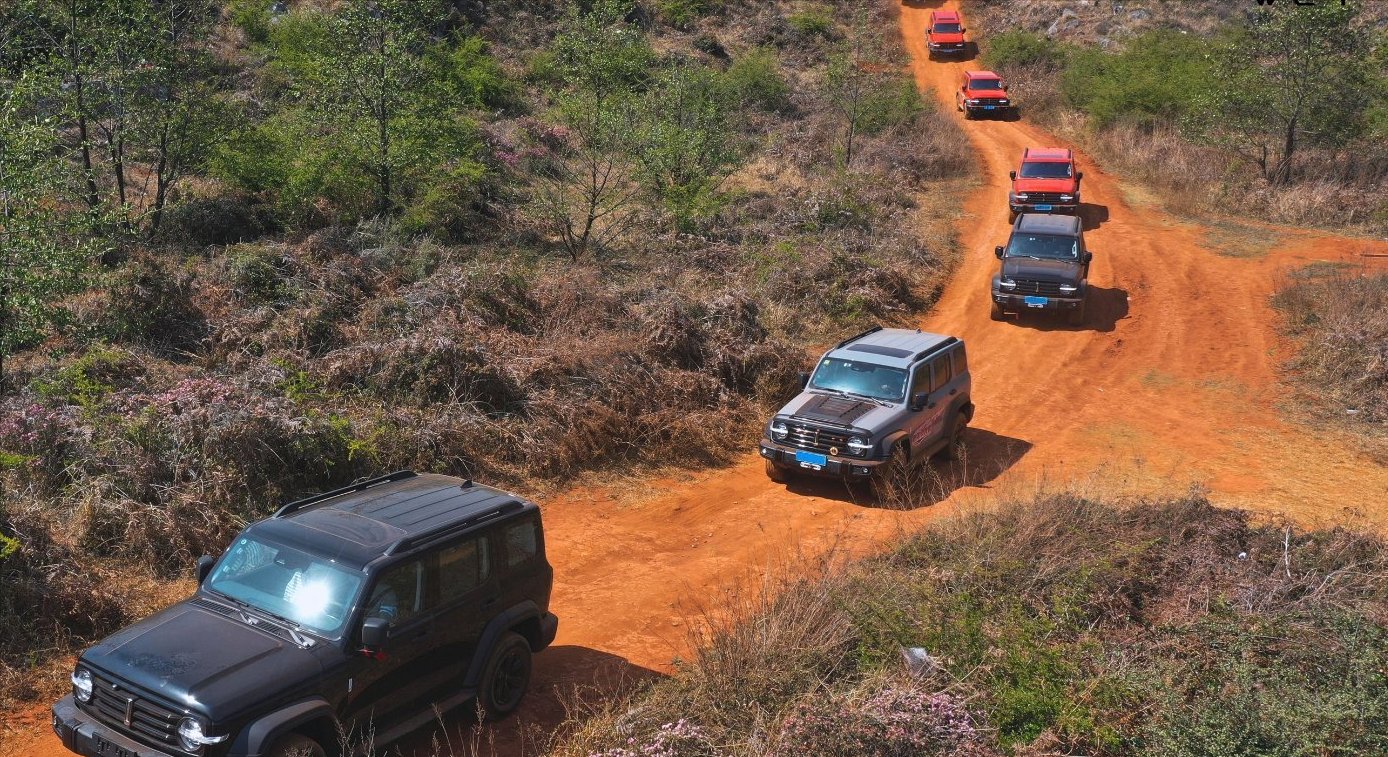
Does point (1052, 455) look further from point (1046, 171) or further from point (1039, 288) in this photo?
point (1046, 171)

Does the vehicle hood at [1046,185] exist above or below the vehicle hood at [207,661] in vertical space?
below

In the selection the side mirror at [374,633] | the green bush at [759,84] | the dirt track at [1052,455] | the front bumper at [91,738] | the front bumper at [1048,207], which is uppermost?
the green bush at [759,84]

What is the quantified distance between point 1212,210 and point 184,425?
87.8 ft

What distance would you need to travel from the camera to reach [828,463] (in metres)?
12.4

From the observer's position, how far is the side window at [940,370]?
44.9 feet

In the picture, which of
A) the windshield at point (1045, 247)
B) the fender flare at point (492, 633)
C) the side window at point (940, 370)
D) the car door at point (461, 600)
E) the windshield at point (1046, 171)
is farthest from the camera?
the windshield at point (1046, 171)

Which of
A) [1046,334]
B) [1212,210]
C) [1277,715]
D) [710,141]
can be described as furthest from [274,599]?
[1212,210]

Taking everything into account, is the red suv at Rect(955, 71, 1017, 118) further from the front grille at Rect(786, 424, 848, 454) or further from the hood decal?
the front grille at Rect(786, 424, 848, 454)

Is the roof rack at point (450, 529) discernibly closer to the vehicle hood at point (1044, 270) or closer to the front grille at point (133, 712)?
the front grille at point (133, 712)

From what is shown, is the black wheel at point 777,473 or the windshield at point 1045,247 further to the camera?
the windshield at point 1045,247

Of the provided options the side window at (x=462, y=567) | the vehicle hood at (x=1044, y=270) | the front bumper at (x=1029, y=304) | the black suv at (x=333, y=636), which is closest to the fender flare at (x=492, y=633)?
the black suv at (x=333, y=636)

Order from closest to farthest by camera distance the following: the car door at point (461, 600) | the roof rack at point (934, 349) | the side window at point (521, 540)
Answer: the car door at point (461, 600)
the side window at point (521, 540)
the roof rack at point (934, 349)

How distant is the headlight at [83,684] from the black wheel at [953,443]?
34.6 ft

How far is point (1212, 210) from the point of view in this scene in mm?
28062
